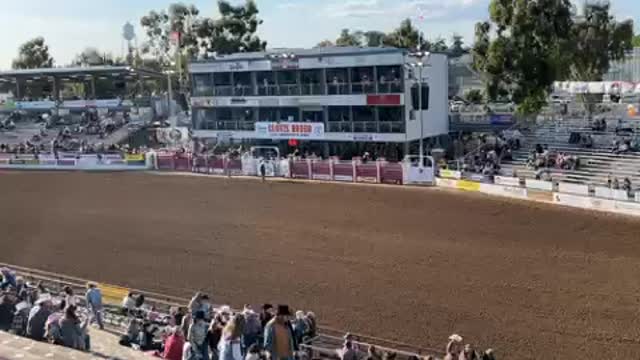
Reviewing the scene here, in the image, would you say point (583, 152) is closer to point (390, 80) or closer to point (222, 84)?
point (390, 80)

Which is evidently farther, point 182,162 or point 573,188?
point 182,162

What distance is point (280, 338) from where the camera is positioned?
1208 cm

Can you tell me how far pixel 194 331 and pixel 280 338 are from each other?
1.73m

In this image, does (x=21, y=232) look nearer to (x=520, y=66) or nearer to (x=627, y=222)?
(x=627, y=222)

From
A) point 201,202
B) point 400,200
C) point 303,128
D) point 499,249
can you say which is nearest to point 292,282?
point 499,249

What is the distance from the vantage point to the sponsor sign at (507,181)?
108ft

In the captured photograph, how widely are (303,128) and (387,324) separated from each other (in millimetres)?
28450

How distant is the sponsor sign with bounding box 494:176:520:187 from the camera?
33.0m

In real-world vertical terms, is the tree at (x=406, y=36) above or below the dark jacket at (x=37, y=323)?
above

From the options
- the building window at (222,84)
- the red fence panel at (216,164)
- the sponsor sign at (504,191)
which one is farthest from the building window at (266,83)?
the sponsor sign at (504,191)

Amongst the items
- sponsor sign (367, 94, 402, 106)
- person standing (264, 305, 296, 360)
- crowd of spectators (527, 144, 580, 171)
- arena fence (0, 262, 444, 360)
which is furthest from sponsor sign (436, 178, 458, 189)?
person standing (264, 305, 296, 360)

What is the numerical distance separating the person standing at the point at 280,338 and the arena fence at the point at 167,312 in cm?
245

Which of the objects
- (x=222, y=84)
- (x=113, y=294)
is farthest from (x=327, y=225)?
(x=222, y=84)

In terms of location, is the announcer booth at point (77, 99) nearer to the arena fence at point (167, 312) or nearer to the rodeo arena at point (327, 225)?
the rodeo arena at point (327, 225)
